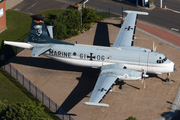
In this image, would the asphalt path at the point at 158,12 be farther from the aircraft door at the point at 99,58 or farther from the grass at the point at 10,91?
the grass at the point at 10,91

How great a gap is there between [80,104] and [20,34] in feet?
74.5

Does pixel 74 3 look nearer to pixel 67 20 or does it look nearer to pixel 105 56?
pixel 67 20

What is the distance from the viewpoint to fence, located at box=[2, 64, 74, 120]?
41250mm

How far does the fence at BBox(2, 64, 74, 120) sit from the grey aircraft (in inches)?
199

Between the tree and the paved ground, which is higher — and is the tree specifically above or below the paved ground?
above

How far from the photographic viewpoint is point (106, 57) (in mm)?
44531

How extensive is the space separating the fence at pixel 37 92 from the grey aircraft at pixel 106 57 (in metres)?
5.05

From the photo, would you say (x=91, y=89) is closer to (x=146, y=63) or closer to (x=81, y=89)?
(x=81, y=89)

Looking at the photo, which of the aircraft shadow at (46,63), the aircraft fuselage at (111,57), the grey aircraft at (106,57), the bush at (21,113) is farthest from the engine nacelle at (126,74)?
the bush at (21,113)

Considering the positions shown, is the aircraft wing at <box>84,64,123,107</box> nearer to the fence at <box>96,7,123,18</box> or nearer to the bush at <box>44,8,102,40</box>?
the bush at <box>44,8,102,40</box>

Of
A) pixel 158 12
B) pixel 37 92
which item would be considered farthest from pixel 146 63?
pixel 158 12

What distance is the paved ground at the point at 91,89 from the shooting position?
1612 inches

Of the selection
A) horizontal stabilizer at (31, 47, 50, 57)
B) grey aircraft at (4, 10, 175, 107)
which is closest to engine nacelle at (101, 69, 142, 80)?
grey aircraft at (4, 10, 175, 107)

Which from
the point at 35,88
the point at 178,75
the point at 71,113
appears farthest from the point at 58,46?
the point at 178,75
